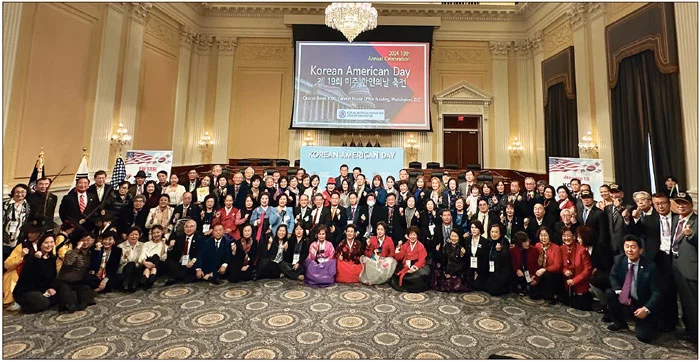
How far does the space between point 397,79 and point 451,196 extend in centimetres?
578

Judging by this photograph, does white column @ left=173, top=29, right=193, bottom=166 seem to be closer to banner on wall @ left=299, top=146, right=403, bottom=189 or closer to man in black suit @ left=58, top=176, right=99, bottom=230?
banner on wall @ left=299, top=146, right=403, bottom=189

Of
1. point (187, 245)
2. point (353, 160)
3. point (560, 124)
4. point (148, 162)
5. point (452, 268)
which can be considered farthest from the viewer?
point (560, 124)

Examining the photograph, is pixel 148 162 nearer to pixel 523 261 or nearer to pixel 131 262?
pixel 131 262

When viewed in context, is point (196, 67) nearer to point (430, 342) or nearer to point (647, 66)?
point (430, 342)

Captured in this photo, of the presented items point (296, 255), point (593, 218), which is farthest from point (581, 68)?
point (296, 255)

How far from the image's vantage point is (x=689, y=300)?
252 cm

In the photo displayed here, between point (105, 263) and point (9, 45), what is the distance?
4413 mm

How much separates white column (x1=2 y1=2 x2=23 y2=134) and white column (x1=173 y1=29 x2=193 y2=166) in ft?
13.9

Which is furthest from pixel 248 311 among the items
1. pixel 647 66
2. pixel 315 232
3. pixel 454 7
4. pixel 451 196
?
pixel 454 7

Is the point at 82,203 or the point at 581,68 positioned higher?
the point at 581,68

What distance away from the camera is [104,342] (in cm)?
243

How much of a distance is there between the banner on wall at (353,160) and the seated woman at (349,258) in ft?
9.21

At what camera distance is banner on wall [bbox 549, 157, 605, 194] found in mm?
5797

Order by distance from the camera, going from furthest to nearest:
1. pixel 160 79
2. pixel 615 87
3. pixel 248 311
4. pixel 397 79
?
pixel 397 79, pixel 160 79, pixel 615 87, pixel 248 311
